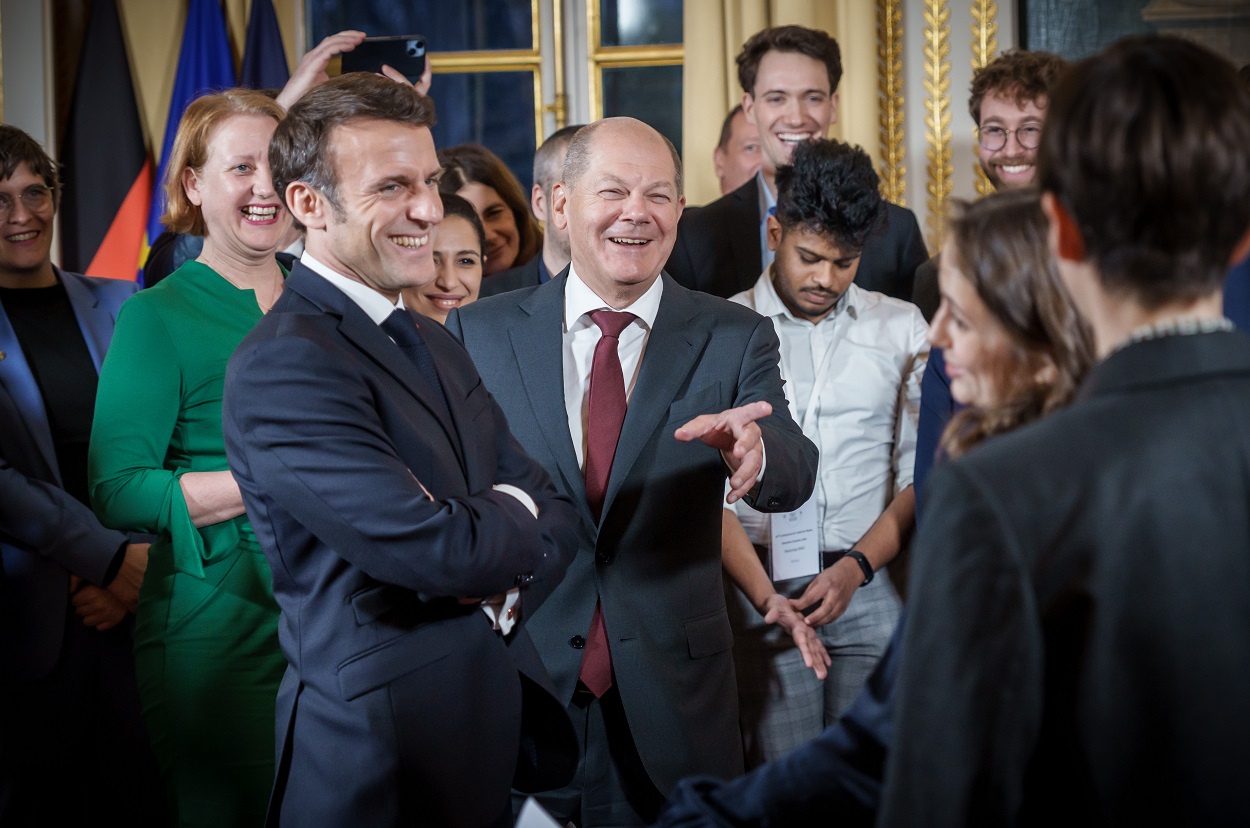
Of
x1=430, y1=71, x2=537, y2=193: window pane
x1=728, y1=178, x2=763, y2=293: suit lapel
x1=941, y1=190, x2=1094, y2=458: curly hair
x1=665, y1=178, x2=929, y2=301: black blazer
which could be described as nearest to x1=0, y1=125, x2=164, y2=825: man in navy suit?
x1=665, y1=178, x2=929, y2=301: black blazer

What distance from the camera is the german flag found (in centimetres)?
469

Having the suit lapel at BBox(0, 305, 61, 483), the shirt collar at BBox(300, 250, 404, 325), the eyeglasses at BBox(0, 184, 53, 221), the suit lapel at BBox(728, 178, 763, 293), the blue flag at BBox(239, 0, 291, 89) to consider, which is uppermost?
the blue flag at BBox(239, 0, 291, 89)

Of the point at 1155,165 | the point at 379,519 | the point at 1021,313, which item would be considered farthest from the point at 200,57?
the point at 1155,165

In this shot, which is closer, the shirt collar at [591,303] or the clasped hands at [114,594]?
the shirt collar at [591,303]

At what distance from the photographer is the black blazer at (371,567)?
1.55 metres

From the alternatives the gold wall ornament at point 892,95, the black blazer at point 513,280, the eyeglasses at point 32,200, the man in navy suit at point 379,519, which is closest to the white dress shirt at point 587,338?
the man in navy suit at point 379,519

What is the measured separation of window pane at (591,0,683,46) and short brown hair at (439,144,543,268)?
1.42 m

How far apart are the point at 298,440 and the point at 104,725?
1.66 m

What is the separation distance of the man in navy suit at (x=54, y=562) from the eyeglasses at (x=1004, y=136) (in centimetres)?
218

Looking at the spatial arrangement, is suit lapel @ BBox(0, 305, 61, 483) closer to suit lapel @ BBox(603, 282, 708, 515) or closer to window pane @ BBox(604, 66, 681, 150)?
suit lapel @ BBox(603, 282, 708, 515)

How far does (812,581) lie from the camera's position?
8.75 feet

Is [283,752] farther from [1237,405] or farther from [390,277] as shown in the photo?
[1237,405]

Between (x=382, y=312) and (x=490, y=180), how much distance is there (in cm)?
210

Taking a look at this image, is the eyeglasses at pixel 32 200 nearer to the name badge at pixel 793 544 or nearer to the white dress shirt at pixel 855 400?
the white dress shirt at pixel 855 400
